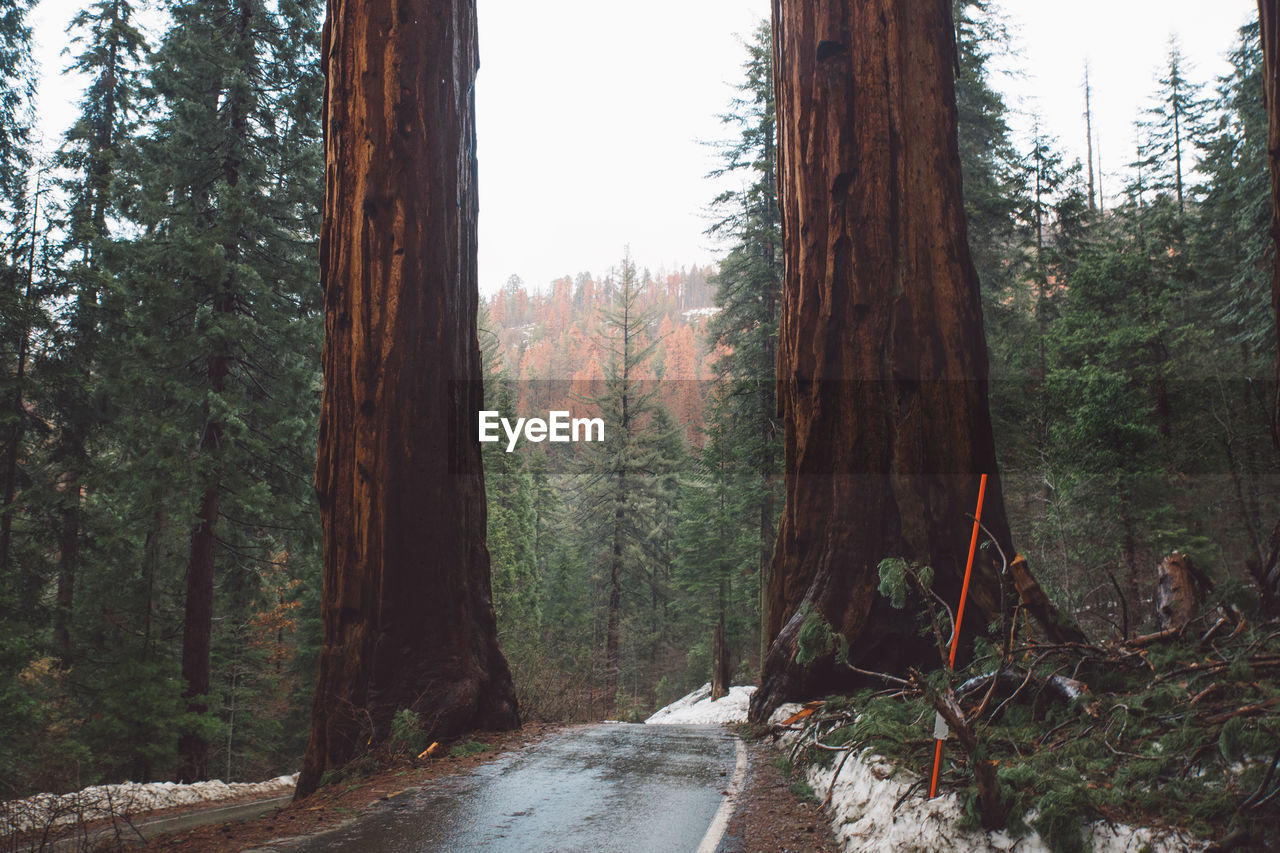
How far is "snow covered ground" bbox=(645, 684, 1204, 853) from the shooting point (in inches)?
104

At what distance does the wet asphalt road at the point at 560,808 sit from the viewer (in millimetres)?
3953

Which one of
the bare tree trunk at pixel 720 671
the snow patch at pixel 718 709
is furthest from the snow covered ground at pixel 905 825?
the bare tree trunk at pixel 720 671

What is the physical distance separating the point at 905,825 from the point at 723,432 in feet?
72.7

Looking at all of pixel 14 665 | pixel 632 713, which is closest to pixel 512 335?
pixel 632 713

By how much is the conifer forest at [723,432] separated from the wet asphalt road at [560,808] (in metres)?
1.14

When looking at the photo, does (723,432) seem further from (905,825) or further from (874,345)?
(905,825)

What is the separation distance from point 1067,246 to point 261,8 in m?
21.5

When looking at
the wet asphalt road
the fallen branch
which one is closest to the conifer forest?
the fallen branch

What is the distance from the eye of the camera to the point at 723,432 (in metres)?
25.5

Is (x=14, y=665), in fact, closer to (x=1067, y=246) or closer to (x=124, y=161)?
(x=124, y=161)

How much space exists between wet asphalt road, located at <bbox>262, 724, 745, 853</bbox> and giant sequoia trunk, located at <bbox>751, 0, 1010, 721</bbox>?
193cm

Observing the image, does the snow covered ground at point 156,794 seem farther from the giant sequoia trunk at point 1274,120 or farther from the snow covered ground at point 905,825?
the giant sequoia trunk at point 1274,120

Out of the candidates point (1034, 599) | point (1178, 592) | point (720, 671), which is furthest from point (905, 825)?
point (720, 671)

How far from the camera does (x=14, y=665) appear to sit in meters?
10.2
